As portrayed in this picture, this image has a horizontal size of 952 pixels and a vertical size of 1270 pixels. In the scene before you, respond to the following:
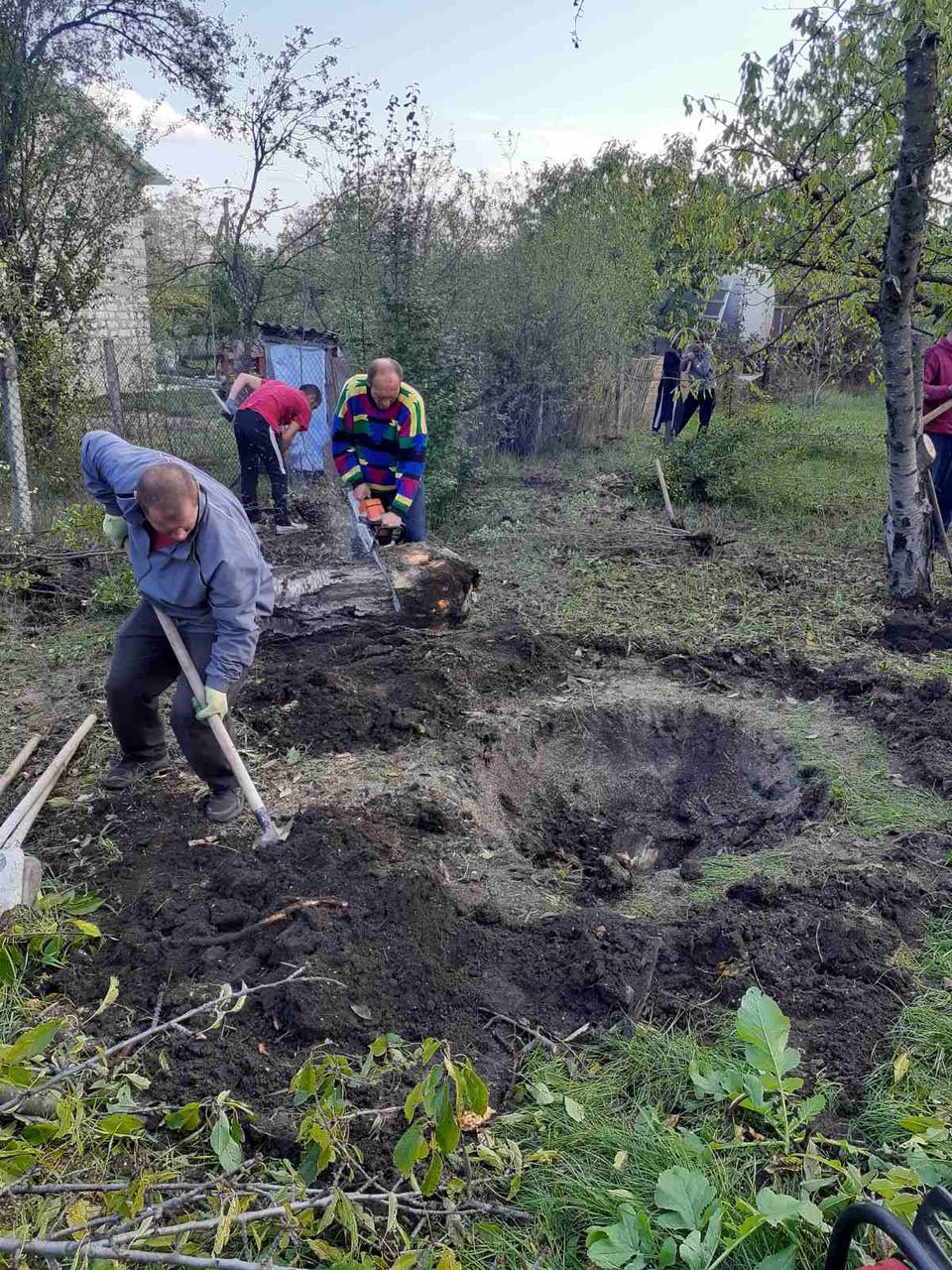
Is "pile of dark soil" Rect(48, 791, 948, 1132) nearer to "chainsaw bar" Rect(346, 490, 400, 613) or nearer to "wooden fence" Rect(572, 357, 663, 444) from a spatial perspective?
"chainsaw bar" Rect(346, 490, 400, 613)

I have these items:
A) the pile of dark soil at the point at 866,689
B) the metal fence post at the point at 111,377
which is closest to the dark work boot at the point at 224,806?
the pile of dark soil at the point at 866,689

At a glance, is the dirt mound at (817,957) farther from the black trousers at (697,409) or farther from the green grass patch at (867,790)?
the black trousers at (697,409)

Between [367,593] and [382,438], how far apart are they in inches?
48.5

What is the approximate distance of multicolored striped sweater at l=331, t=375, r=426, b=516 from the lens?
6.06m

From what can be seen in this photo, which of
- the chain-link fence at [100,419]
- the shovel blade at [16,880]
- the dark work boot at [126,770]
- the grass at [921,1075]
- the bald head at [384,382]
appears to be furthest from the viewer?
the chain-link fence at [100,419]

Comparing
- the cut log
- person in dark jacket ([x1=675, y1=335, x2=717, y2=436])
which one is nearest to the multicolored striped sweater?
the cut log

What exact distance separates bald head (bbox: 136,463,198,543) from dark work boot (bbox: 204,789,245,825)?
49.0 inches

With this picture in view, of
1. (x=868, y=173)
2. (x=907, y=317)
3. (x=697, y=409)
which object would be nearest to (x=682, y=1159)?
(x=907, y=317)

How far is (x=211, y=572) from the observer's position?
3525mm

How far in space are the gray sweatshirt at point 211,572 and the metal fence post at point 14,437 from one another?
13.7 ft

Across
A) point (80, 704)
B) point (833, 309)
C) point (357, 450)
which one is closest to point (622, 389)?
point (833, 309)

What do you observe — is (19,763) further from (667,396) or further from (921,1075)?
(667,396)

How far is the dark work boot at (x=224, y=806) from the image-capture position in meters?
3.87

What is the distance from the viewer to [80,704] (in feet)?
16.7
